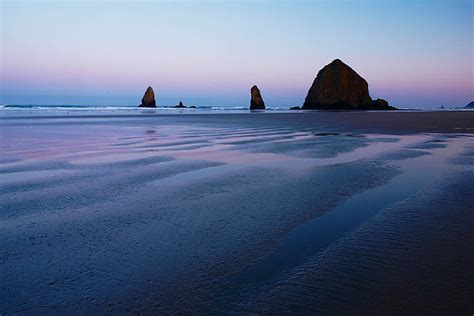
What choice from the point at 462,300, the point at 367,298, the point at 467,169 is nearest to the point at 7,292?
the point at 367,298

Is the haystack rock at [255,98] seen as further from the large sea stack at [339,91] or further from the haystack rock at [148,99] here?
the haystack rock at [148,99]

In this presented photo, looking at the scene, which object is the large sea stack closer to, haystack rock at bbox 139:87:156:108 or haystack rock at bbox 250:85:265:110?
haystack rock at bbox 250:85:265:110

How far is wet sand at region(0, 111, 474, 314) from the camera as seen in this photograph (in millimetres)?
2873

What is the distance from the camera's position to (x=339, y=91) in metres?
131

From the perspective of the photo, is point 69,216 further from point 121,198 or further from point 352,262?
point 352,262

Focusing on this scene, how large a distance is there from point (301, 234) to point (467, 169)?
22.0 feet

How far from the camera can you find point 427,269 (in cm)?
338

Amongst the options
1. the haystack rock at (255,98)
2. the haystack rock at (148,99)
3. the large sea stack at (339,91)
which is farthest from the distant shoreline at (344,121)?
the haystack rock at (148,99)

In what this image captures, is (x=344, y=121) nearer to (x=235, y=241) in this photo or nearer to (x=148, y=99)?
(x=235, y=241)

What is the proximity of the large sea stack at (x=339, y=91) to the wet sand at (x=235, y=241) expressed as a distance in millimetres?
123831

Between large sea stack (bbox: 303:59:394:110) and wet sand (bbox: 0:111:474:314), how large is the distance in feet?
406

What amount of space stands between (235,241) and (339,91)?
134 metres

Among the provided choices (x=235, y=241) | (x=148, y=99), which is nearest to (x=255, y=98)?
(x=148, y=99)

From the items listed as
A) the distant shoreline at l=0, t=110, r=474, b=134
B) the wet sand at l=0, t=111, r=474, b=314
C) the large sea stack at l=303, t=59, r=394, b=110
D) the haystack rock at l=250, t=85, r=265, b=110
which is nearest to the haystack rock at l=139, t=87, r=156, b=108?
the haystack rock at l=250, t=85, r=265, b=110
